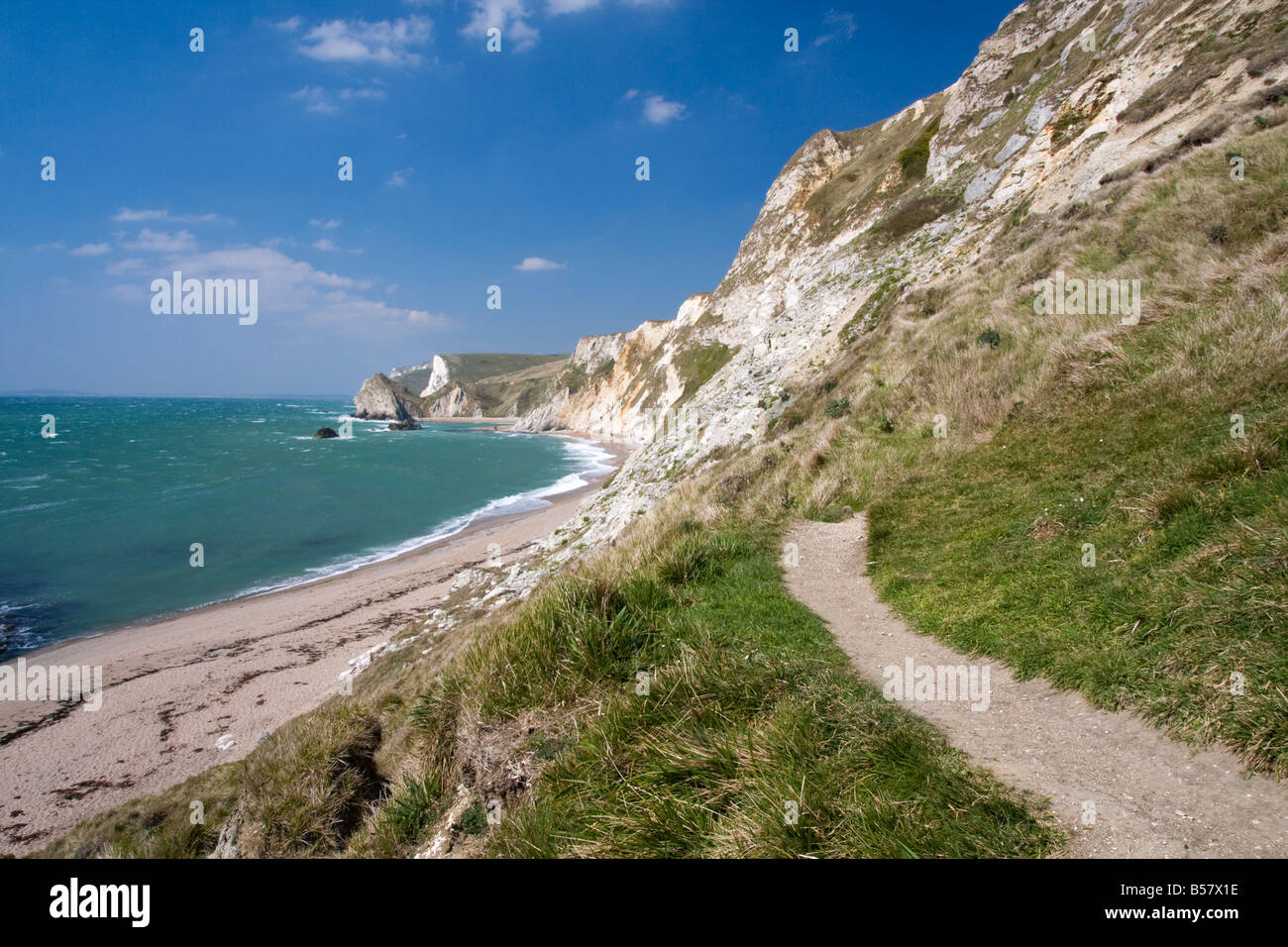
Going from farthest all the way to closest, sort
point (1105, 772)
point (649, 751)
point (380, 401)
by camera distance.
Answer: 1. point (380, 401)
2. point (649, 751)
3. point (1105, 772)

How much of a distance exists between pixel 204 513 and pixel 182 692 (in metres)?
26.0

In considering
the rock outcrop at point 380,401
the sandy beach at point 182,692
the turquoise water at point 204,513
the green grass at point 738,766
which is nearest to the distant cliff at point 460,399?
the rock outcrop at point 380,401

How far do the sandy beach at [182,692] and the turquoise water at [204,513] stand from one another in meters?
3.02

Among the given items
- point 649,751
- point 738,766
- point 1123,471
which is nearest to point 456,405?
point 1123,471

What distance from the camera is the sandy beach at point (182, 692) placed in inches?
534

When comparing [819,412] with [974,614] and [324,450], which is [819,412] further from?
[324,450]

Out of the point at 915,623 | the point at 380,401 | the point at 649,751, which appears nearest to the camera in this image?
the point at 649,751

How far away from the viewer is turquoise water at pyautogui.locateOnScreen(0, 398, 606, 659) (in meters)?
25.6

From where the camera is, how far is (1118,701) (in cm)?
414

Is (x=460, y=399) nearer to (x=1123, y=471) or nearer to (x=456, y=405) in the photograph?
(x=456, y=405)

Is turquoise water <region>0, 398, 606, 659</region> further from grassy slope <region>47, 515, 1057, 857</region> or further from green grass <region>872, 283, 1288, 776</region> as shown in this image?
green grass <region>872, 283, 1288, 776</region>

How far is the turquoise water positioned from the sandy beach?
302 cm

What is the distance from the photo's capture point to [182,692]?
17484mm

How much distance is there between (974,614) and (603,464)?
6352 cm
